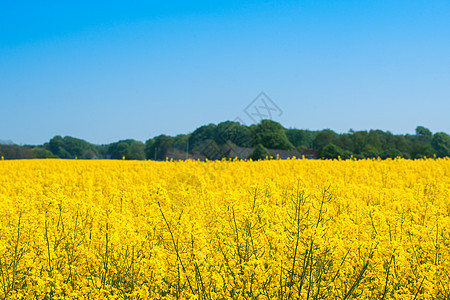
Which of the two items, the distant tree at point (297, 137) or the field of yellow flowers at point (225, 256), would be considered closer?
the field of yellow flowers at point (225, 256)

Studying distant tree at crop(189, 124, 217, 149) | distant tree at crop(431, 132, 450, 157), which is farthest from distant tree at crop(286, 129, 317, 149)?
distant tree at crop(189, 124, 217, 149)

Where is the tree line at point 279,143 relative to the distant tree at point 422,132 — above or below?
below

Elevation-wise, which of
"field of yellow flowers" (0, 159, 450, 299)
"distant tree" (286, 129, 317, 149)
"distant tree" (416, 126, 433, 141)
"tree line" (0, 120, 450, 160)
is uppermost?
"distant tree" (416, 126, 433, 141)

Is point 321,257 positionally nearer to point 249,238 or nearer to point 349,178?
point 249,238

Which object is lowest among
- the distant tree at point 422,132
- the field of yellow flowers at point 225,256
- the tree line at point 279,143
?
the field of yellow flowers at point 225,256

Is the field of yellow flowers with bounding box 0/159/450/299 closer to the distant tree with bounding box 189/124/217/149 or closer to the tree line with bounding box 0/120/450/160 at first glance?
the tree line with bounding box 0/120/450/160

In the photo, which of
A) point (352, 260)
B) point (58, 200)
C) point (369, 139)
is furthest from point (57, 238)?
point (369, 139)

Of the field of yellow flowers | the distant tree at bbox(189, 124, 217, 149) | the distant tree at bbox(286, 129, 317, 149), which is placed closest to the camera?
the field of yellow flowers

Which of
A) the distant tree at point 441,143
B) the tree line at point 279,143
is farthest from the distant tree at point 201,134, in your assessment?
the distant tree at point 441,143

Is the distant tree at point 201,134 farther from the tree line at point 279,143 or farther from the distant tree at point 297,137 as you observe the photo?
the distant tree at point 297,137

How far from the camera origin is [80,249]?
386cm

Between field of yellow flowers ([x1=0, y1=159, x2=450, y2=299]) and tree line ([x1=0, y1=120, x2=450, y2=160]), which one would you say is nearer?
field of yellow flowers ([x1=0, y1=159, x2=450, y2=299])

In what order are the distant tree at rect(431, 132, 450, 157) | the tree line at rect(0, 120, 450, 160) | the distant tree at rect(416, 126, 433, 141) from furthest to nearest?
the distant tree at rect(416, 126, 433, 141) < the distant tree at rect(431, 132, 450, 157) < the tree line at rect(0, 120, 450, 160)

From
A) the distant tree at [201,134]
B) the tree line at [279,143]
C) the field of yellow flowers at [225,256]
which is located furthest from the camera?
the distant tree at [201,134]
